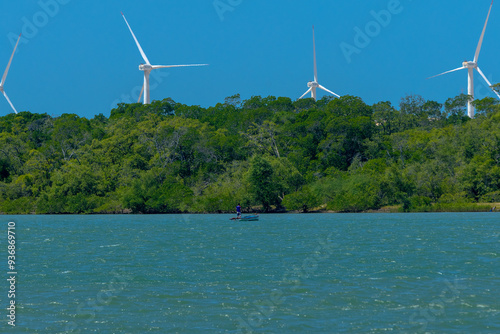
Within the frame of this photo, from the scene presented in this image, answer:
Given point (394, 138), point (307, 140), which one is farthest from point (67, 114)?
point (394, 138)

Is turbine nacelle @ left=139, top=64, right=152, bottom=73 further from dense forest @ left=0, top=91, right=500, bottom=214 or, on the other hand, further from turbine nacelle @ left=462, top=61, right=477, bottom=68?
turbine nacelle @ left=462, top=61, right=477, bottom=68

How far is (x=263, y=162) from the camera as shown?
91688 mm

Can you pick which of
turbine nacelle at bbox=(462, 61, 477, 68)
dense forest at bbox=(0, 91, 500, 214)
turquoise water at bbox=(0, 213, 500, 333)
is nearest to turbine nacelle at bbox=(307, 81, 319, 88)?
dense forest at bbox=(0, 91, 500, 214)

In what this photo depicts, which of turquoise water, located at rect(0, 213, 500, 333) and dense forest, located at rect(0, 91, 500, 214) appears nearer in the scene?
turquoise water, located at rect(0, 213, 500, 333)

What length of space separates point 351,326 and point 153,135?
9695 centimetres

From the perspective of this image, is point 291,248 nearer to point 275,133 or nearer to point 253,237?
point 253,237

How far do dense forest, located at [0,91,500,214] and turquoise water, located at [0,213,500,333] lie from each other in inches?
1902

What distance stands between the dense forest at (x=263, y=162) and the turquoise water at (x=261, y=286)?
48.3 meters

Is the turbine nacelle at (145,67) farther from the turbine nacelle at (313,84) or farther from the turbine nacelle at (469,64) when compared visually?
the turbine nacelle at (469,64)

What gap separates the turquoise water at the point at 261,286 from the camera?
1780cm

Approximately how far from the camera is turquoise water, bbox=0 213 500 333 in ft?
58.4

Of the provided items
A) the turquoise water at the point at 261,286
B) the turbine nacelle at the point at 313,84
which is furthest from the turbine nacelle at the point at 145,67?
the turquoise water at the point at 261,286

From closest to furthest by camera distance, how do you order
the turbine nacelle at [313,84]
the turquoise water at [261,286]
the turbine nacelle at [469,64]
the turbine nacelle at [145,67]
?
the turquoise water at [261,286] < the turbine nacelle at [145,67] < the turbine nacelle at [469,64] < the turbine nacelle at [313,84]

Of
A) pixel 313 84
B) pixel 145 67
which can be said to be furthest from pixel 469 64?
pixel 145 67
